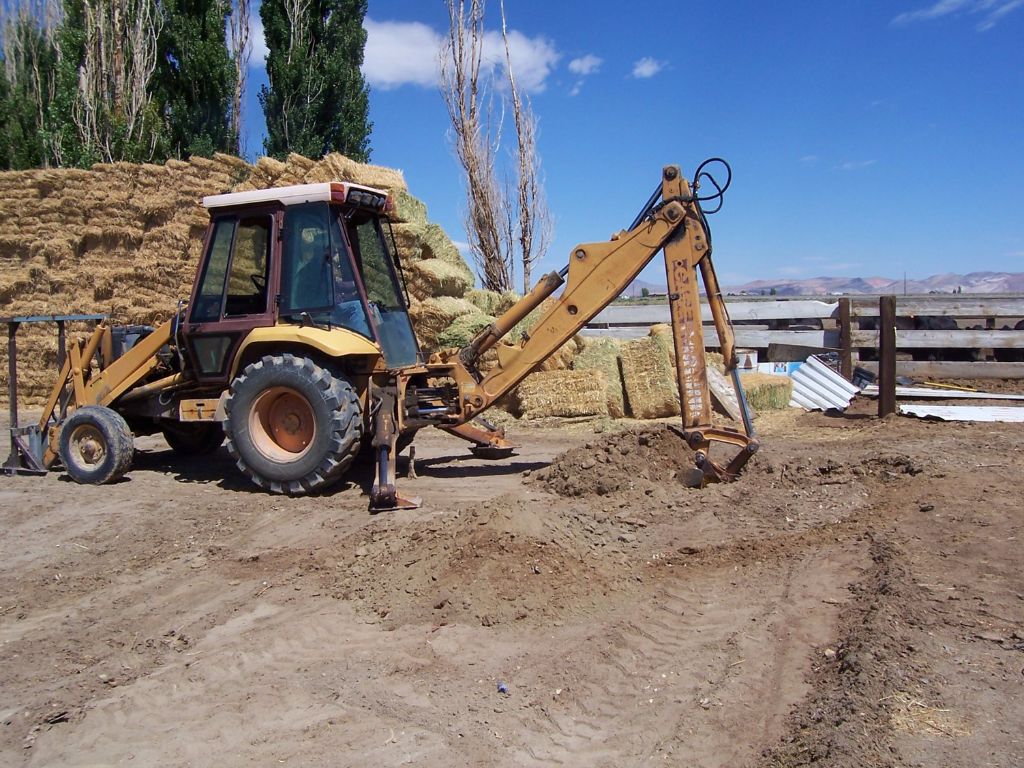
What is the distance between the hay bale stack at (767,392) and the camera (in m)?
11.1

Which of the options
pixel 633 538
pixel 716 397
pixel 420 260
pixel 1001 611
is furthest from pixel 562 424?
pixel 1001 611

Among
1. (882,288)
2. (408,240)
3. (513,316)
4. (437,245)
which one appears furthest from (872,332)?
(882,288)

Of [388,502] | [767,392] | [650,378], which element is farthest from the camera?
[767,392]

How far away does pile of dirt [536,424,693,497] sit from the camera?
651cm

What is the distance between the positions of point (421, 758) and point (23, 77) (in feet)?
83.9

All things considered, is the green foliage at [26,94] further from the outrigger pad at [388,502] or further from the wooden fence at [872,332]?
the outrigger pad at [388,502]

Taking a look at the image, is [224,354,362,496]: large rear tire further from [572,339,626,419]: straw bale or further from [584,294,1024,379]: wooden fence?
[584,294,1024,379]: wooden fence

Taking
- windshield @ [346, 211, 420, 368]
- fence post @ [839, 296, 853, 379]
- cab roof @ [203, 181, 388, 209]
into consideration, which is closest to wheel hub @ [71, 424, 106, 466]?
cab roof @ [203, 181, 388, 209]

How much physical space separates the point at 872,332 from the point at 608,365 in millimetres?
4519

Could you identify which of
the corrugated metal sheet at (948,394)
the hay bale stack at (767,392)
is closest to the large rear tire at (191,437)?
the hay bale stack at (767,392)

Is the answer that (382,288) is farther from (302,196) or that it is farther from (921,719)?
(921,719)

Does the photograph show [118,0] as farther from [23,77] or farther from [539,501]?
[539,501]

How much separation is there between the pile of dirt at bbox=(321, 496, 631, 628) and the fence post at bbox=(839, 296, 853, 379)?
7764 mm

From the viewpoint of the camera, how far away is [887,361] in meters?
10.2
